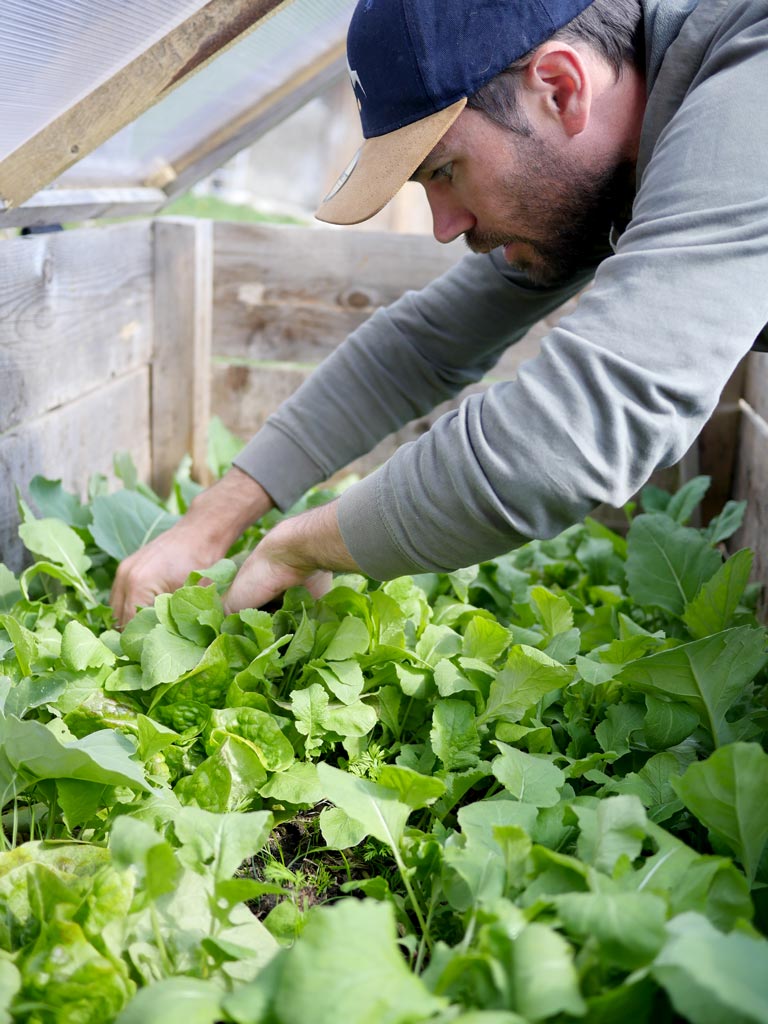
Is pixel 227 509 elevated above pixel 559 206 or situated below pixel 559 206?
below

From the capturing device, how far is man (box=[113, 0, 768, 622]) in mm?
1051

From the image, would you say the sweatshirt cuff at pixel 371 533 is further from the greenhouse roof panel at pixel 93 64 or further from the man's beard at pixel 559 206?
the greenhouse roof panel at pixel 93 64

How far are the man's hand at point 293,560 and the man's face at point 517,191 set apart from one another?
0.50m

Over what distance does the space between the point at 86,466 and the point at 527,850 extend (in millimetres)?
1557

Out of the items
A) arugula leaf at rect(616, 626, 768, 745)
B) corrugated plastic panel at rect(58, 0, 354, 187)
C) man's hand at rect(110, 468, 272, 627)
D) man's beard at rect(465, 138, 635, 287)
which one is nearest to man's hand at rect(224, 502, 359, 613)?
man's hand at rect(110, 468, 272, 627)

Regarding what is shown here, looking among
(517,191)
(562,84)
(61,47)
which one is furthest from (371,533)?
(61,47)

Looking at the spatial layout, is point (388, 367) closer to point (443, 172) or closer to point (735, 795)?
point (443, 172)

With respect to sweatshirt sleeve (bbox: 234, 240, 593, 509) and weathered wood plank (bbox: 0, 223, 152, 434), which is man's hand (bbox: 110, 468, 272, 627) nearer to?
sweatshirt sleeve (bbox: 234, 240, 593, 509)

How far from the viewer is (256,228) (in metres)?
2.76

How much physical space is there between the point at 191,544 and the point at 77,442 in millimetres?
557

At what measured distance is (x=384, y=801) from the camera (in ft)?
3.32

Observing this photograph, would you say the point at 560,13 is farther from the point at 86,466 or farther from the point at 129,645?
the point at 86,466

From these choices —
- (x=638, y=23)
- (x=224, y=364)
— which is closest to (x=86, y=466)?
(x=224, y=364)

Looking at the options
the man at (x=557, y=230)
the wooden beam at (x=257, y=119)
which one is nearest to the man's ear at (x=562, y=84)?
the man at (x=557, y=230)
